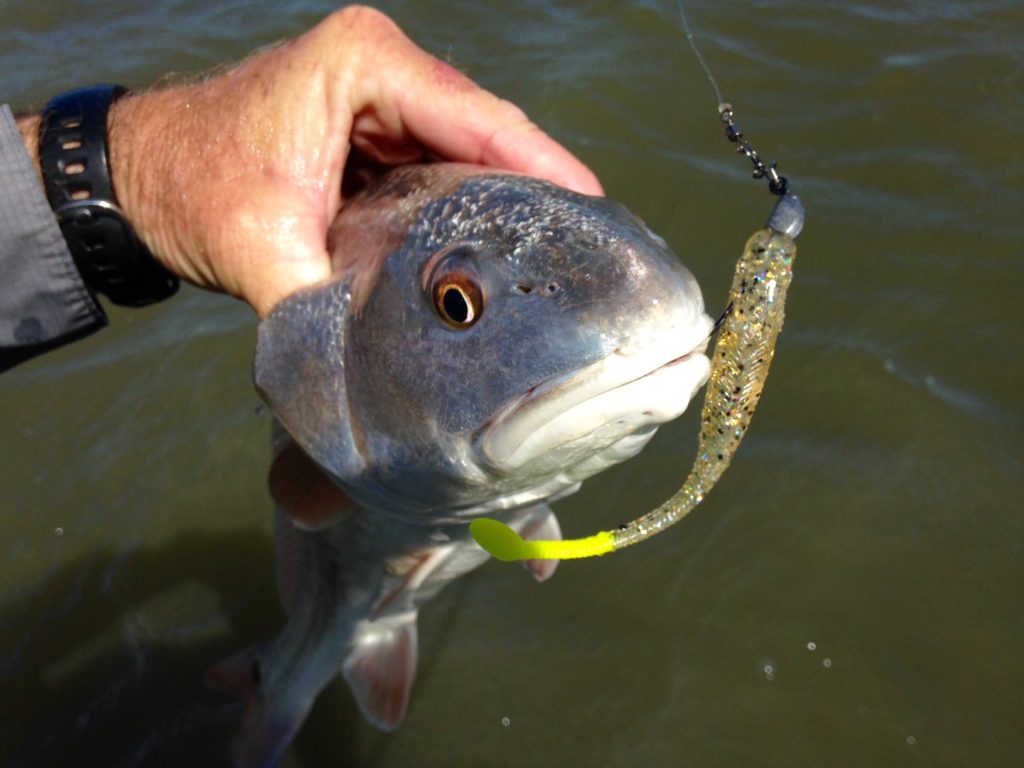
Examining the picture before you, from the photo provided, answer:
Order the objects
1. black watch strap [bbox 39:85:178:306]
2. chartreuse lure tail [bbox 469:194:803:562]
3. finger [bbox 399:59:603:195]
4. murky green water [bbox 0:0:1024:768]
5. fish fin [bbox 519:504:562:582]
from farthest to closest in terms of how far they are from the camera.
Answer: murky green water [bbox 0:0:1024:768], fish fin [bbox 519:504:562:582], black watch strap [bbox 39:85:178:306], finger [bbox 399:59:603:195], chartreuse lure tail [bbox 469:194:803:562]

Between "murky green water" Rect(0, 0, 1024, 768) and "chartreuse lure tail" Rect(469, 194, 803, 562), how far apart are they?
4.57ft

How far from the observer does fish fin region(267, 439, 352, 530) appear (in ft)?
7.47

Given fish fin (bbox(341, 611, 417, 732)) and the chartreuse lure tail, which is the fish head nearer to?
the chartreuse lure tail

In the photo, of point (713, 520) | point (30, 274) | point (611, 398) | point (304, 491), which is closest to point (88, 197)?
point (30, 274)

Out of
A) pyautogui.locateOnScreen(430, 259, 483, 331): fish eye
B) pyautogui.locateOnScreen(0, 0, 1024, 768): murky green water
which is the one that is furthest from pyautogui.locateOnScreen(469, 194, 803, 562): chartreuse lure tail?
pyautogui.locateOnScreen(0, 0, 1024, 768): murky green water

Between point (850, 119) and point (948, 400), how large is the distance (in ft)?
6.38

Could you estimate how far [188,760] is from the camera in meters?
3.05

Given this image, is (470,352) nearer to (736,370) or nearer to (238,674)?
(736,370)

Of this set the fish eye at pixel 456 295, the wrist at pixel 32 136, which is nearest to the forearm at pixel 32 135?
the wrist at pixel 32 136

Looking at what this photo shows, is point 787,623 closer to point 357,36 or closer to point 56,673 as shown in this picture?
point 357,36

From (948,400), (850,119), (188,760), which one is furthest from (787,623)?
(850,119)

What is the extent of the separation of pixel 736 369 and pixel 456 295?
544 mm

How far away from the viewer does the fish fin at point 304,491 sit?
7.47 feet

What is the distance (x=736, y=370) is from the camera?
167cm
